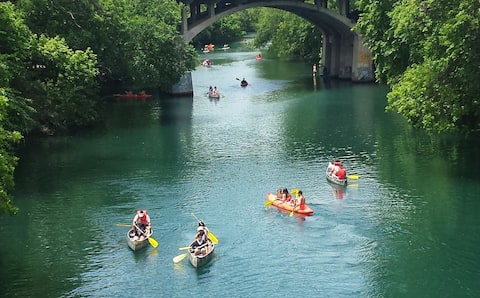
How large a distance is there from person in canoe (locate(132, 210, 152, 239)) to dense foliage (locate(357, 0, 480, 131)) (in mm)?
14417

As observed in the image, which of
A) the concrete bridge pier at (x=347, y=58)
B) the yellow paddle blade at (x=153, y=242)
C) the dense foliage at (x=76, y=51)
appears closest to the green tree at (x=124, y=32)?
the dense foliage at (x=76, y=51)

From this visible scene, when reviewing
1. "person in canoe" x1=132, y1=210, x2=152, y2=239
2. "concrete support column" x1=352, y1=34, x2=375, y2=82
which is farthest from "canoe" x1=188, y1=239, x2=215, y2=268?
"concrete support column" x1=352, y1=34, x2=375, y2=82

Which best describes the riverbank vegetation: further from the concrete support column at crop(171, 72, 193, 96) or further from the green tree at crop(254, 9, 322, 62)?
the green tree at crop(254, 9, 322, 62)

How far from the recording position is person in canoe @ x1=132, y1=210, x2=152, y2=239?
90.2ft

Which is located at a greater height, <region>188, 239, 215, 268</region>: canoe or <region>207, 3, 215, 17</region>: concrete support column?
<region>207, 3, 215, 17</region>: concrete support column

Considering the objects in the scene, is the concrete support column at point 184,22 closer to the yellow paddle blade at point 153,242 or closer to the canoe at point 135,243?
the canoe at point 135,243

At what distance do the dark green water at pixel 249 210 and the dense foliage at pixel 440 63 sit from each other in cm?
333

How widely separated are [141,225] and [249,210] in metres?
5.58

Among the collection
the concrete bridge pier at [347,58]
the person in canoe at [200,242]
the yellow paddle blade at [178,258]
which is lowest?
the yellow paddle blade at [178,258]

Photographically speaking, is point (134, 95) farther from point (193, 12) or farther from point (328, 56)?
point (328, 56)

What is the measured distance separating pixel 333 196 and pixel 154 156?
13650mm

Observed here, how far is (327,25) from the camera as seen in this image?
82875 mm

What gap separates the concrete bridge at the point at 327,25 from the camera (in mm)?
71188

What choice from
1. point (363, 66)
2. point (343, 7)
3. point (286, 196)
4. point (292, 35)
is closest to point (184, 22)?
point (343, 7)
